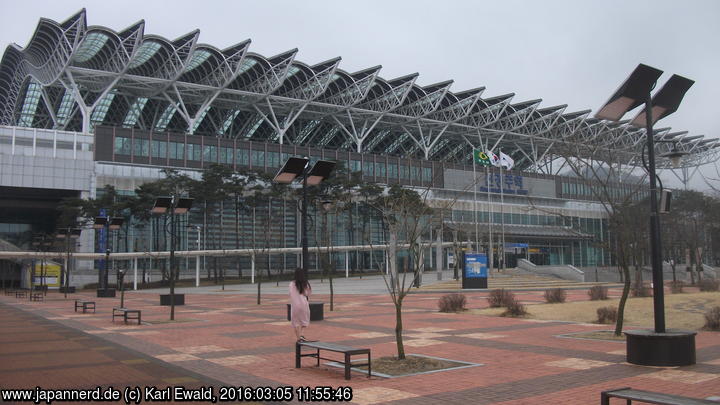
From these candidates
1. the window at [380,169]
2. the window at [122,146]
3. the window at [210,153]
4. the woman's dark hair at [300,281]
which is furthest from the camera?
the window at [380,169]

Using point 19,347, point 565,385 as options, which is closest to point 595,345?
point 565,385

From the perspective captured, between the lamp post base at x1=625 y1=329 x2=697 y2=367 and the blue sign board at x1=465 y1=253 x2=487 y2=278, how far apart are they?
2809 centimetres

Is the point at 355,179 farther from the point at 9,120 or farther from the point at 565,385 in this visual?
the point at 9,120

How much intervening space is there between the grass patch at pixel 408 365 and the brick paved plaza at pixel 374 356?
36 centimetres

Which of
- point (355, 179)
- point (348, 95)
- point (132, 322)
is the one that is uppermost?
point (348, 95)

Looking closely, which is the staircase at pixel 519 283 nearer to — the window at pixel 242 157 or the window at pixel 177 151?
the window at pixel 242 157

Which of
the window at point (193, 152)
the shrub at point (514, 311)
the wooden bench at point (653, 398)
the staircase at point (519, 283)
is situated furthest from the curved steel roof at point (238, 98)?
the wooden bench at point (653, 398)

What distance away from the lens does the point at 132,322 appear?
19219mm

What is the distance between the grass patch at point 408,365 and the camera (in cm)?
983

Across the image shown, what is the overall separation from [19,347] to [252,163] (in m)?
63.4

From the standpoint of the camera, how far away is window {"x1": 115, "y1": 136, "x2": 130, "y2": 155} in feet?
219

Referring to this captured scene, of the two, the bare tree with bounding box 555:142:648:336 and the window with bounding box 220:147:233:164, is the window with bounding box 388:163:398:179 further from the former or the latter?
the bare tree with bounding box 555:142:648:336

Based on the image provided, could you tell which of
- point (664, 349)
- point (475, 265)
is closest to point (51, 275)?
point (475, 265)

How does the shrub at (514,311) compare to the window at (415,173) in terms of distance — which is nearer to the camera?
the shrub at (514,311)
